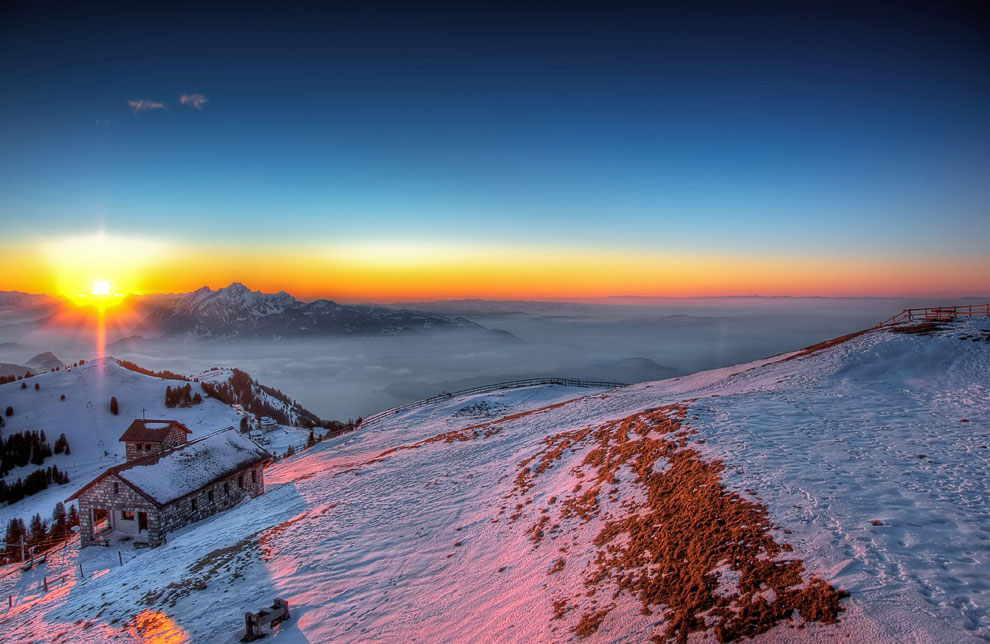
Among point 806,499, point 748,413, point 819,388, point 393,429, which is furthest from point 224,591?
point 393,429

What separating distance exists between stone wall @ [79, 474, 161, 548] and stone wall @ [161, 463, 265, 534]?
66cm

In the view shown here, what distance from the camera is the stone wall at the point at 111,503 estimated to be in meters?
28.2

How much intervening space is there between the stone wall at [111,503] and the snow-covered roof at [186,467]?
→ 0.53 m

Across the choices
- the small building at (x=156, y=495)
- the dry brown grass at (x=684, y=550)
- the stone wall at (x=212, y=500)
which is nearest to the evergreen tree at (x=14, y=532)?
the small building at (x=156, y=495)

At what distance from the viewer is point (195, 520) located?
30906mm

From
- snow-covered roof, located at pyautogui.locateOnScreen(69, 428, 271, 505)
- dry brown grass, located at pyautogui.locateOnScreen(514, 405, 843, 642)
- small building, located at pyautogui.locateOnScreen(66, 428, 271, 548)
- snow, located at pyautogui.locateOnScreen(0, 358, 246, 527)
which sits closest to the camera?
dry brown grass, located at pyautogui.locateOnScreen(514, 405, 843, 642)

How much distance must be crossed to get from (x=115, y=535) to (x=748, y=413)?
3904cm

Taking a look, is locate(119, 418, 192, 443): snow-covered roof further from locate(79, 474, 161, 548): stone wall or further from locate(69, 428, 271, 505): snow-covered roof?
locate(79, 474, 161, 548): stone wall

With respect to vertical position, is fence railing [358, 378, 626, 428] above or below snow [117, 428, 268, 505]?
below

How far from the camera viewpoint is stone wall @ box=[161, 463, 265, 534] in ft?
95.2

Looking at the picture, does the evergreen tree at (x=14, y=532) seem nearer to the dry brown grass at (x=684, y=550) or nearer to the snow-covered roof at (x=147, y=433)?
the snow-covered roof at (x=147, y=433)

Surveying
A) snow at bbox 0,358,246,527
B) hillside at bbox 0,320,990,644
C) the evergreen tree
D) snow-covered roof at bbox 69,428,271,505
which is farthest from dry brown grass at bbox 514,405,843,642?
snow at bbox 0,358,246,527

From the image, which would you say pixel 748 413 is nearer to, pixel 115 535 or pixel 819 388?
pixel 819 388

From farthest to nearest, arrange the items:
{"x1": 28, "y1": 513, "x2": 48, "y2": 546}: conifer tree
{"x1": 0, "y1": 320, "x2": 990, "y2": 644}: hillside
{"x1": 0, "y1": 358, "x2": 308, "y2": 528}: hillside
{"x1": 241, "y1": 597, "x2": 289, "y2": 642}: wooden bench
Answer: {"x1": 0, "y1": 358, "x2": 308, "y2": 528}: hillside, {"x1": 28, "y1": 513, "x2": 48, "y2": 546}: conifer tree, {"x1": 241, "y1": 597, "x2": 289, "y2": 642}: wooden bench, {"x1": 0, "y1": 320, "x2": 990, "y2": 644}: hillside
